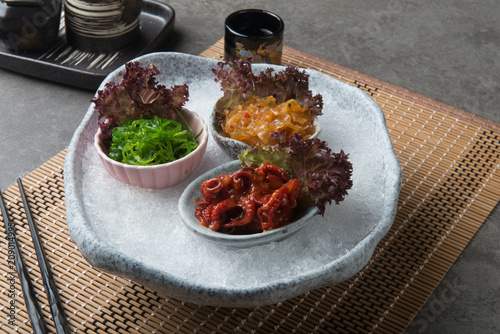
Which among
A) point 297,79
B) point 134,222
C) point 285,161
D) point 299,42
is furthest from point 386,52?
point 134,222

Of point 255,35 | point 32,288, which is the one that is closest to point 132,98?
point 32,288

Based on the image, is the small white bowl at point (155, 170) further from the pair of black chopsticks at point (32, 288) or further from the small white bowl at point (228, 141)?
the pair of black chopsticks at point (32, 288)

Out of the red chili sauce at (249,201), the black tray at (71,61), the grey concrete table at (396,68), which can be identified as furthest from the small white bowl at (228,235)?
the black tray at (71,61)

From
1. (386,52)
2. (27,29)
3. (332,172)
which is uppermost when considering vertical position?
(332,172)

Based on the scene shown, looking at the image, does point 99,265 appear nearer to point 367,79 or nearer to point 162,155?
point 162,155

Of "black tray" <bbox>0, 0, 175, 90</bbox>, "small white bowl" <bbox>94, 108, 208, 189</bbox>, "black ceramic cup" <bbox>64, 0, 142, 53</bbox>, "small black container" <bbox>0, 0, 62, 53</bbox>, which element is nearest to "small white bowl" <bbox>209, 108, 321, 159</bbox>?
"small white bowl" <bbox>94, 108, 208, 189</bbox>

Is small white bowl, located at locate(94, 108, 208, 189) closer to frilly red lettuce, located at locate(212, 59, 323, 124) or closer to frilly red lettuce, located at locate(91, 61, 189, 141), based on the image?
frilly red lettuce, located at locate(91, 61, 189, 141)
